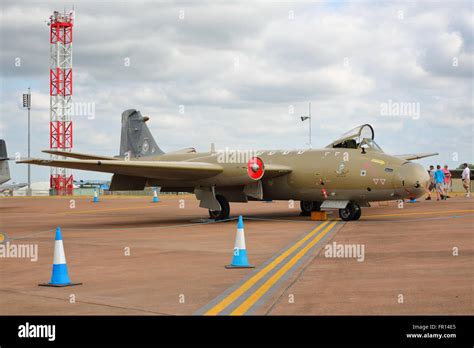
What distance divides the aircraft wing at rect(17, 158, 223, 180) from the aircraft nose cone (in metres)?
6.61

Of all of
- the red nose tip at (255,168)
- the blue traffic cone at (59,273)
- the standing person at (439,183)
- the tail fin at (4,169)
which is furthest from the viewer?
the tail fin at (4,169)

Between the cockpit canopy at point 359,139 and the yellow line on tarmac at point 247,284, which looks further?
the cockpit canopy at point 359,139

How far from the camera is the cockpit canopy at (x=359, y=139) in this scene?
23453 mm

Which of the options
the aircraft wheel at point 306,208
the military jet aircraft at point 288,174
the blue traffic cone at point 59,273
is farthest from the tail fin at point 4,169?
the blue traffic cone at point 59,273

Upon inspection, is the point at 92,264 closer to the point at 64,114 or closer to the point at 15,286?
the point at 15,286

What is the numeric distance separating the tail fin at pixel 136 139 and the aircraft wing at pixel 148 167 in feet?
20.7

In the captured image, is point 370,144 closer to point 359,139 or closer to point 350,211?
point 359,139

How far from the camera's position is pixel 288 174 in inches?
966

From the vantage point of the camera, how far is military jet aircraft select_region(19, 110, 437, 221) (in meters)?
22.2

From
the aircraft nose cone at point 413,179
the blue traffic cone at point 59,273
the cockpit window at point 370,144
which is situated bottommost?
the blue traffic cone at point 59,273

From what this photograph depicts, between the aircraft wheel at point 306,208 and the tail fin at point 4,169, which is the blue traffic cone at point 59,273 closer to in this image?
the aircraft wheel at point 306,208

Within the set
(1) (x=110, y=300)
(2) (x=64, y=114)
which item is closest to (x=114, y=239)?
(1) (x=110, y=300)

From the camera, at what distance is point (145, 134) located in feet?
104

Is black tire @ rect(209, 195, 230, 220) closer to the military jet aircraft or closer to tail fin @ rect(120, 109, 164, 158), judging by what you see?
the military jet aircraft
